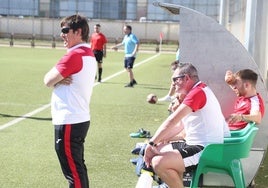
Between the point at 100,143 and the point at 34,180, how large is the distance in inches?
91.1

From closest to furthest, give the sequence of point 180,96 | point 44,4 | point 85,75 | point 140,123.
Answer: point 85,75 → point 180,96 → point 140,123 → point 44,4

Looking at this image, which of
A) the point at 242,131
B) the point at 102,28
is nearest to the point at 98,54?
the point at 242,131

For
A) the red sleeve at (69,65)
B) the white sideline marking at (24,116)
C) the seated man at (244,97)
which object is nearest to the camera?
the red sleeve at (69,65)

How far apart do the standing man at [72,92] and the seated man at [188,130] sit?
0.68m

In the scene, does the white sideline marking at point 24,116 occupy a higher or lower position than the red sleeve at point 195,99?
lower

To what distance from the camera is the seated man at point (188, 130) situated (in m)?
5.30

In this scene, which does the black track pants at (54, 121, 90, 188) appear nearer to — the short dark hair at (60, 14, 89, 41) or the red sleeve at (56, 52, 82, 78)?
the red sleeve at (56, 52, 82, 78)

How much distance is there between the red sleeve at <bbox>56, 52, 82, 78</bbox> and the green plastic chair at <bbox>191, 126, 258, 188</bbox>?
139 centimetres

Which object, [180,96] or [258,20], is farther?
[258,20]

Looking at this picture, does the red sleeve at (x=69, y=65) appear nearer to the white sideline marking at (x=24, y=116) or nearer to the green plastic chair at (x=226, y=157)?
the green plastic chair at (x=226, y=157)

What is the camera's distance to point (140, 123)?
36.0ft

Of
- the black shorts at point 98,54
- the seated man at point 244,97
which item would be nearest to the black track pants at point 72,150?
the seated man at point 244,97

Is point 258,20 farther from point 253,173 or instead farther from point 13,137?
point 13,137

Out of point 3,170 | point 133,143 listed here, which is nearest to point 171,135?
point 3,170
